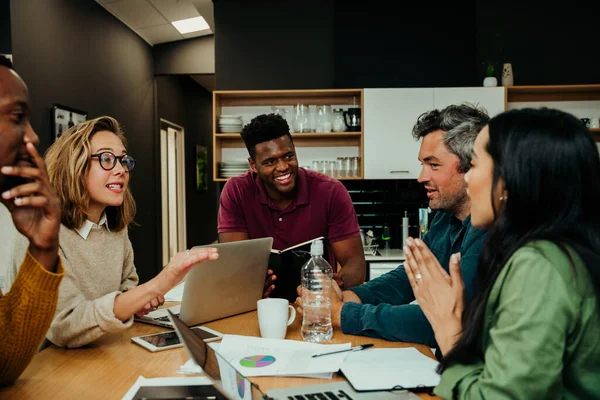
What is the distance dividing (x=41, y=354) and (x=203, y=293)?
1.56 ft

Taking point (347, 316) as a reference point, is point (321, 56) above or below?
above

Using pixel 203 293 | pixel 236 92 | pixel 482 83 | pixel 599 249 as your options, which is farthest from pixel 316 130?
pixel 599 249

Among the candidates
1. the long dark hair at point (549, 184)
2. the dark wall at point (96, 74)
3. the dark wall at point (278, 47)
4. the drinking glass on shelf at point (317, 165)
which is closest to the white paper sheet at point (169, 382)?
the long dark hair at point (549, 184)

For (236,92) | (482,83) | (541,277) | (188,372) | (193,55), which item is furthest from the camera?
(193,55)

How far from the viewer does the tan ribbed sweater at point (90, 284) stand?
4.77 ft

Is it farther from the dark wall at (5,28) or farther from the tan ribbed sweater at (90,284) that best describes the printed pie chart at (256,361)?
the dark wall at (5,28)

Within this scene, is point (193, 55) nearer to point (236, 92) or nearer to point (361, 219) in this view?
point (236, 92)

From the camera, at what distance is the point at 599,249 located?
0.98 meters

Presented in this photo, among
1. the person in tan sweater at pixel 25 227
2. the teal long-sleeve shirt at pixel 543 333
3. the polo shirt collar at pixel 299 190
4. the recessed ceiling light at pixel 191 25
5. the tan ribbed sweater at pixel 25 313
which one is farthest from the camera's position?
the recessed ceiling light at pixel 191 25

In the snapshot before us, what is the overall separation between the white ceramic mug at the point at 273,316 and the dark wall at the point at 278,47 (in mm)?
3471

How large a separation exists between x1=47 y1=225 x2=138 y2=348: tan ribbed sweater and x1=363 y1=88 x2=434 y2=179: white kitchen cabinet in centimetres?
278

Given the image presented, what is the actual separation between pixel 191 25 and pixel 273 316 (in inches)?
211

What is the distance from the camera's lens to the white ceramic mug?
5.01ft

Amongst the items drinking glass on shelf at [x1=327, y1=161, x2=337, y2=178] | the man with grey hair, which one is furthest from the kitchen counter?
the man with grey hair
